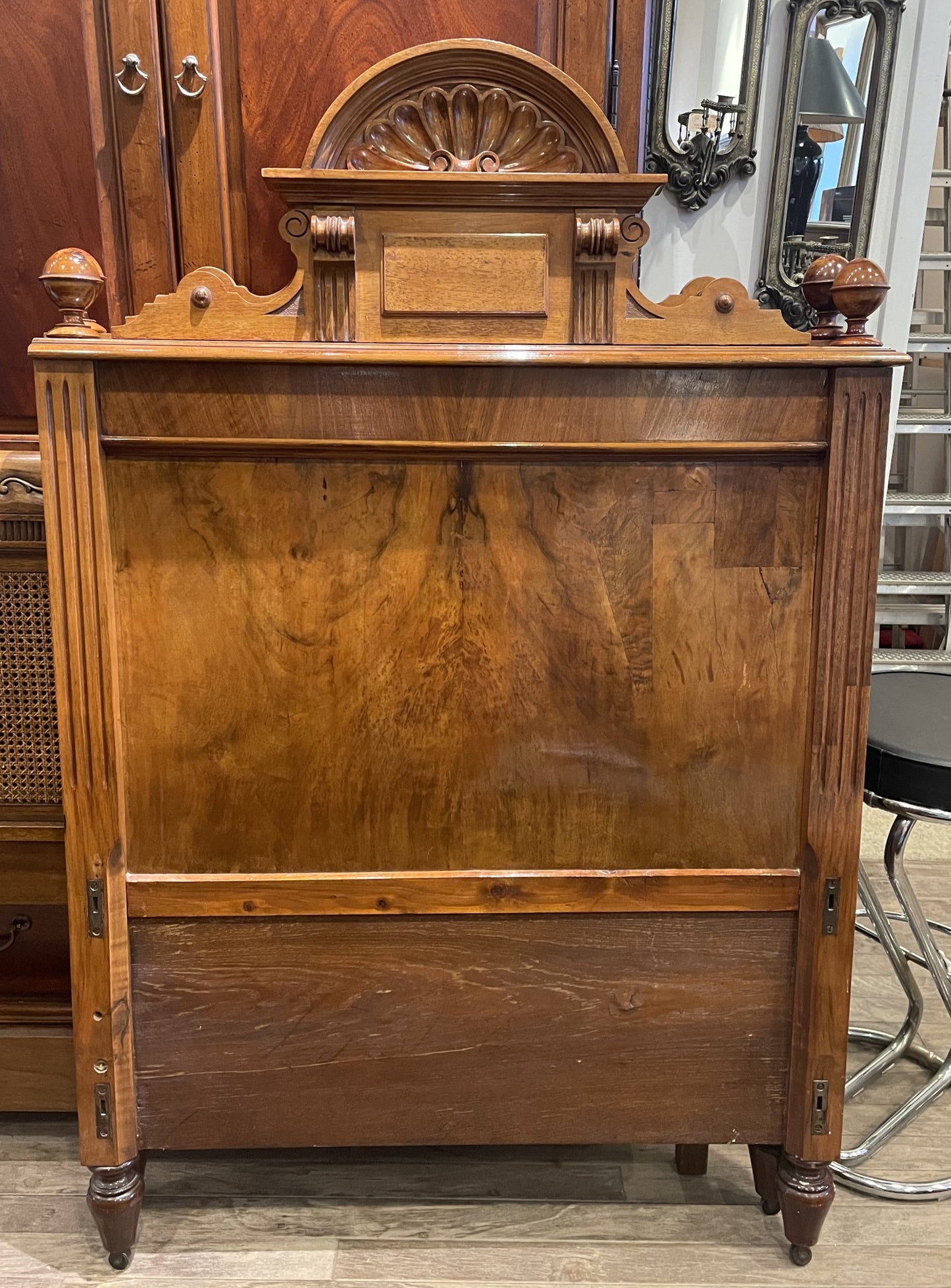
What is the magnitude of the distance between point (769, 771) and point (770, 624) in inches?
7.0

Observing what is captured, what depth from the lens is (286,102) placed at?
1320 millimetres

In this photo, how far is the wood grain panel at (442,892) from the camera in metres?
1.13

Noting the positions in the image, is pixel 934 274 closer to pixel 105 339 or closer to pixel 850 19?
pixel 850 19

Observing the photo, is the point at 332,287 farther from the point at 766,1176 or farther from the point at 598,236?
the point at 766,1176

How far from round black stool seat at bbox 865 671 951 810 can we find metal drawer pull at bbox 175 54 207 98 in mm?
1266

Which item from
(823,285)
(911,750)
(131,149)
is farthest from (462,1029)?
(131,149)

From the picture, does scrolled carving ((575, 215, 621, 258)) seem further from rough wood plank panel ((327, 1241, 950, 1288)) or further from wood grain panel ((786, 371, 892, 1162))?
rough wood plank panel ((327, 1241, 950, 1288))

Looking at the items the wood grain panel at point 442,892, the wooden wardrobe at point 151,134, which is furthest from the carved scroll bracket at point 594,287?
the wood grain panel at point 442,892

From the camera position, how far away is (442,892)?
114 cm

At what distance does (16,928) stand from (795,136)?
1.94m

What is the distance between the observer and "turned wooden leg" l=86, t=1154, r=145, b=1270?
1200mm

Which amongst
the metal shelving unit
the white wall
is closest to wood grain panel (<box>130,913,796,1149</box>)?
the white wall

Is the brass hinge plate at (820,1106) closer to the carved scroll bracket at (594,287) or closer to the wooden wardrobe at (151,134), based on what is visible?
the carved scroll bracket at (594,287)

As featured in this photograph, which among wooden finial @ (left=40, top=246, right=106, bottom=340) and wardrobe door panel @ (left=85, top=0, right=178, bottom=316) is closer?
wooden finial @ (left=40, top=246, right=106, bottom=340)
